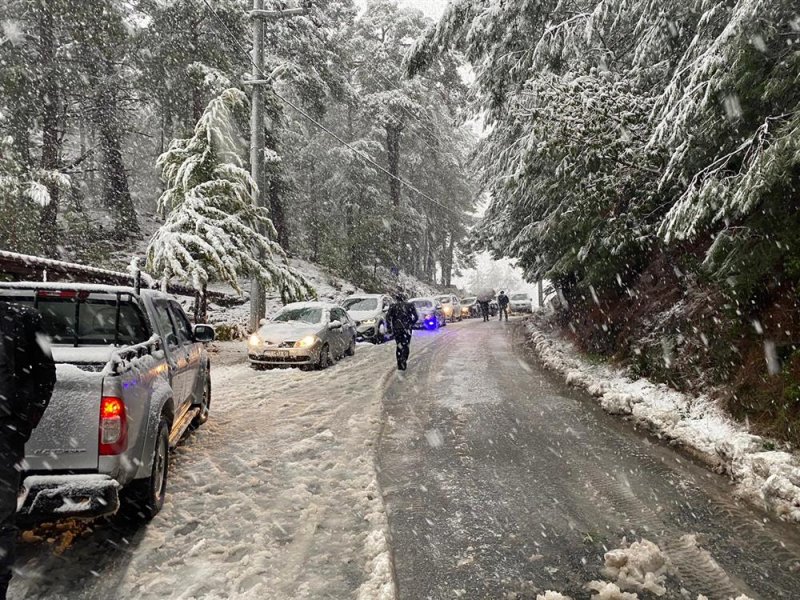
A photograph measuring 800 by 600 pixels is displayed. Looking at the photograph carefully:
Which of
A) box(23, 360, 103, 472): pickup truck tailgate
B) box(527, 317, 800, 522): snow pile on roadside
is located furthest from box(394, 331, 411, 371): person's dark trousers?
box(23, 360, 103, 472): pickup truck tailgate

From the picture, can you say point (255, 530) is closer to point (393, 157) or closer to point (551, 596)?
point (551, 596)

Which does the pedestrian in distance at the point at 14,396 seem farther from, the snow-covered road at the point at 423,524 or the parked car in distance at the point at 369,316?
the parked car in distance at the point at 369,316

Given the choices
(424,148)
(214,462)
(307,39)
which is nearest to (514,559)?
(214,462)

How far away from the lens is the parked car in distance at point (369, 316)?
1891 centimetres

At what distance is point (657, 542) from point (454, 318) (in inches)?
1223

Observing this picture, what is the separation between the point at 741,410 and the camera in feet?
20.5

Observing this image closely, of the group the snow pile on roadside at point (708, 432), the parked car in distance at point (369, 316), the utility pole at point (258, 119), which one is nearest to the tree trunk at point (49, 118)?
the utility pole at point (258, 119)

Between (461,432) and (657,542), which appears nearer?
(657,542)

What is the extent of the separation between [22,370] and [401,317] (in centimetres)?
1000

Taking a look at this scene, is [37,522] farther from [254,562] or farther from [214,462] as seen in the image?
[214,462]

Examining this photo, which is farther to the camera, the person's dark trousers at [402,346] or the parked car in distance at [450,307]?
the parked car in distance at [450,307]

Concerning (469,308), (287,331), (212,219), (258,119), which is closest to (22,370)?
(287,331)

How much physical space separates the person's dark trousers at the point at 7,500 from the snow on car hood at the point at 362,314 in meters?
16.6

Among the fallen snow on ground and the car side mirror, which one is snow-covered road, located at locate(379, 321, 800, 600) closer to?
the fallen snow on ground
